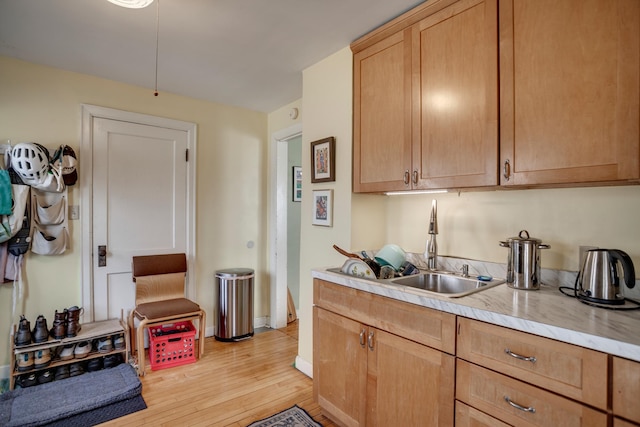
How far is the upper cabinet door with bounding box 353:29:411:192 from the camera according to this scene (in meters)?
1.91

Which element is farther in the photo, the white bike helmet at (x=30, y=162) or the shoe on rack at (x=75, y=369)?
the shoe on rack at (x=75, y=369)

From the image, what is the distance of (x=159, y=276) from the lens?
3.03 m

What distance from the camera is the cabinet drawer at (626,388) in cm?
91

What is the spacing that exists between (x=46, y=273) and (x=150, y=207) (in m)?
0.92

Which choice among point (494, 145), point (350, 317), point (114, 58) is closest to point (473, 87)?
point (494, 145)

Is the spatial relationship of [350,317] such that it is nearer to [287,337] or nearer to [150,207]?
[287,337]

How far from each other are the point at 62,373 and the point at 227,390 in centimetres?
126

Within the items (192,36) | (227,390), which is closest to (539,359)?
(227,390)

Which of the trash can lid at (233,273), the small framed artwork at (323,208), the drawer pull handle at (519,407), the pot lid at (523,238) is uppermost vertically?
the small framed artwork at (323,208)

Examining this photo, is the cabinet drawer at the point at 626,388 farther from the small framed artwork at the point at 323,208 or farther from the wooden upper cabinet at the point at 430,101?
the small framed artwork at the point at 323,208

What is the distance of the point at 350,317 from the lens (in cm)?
182

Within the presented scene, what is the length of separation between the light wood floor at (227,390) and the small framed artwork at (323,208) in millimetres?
1242

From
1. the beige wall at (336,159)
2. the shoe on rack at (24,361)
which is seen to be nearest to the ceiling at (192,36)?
the beige wall at (336,159)

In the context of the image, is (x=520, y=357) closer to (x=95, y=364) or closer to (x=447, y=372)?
(x=447, y=372)
